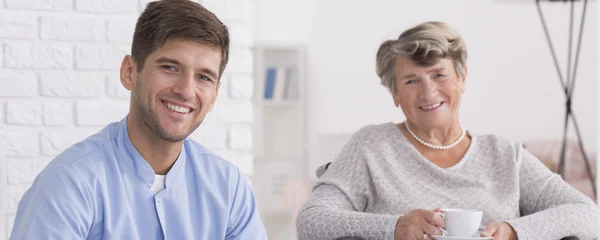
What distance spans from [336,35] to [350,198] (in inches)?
180

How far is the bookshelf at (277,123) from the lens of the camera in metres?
6.63

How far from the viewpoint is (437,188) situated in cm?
212

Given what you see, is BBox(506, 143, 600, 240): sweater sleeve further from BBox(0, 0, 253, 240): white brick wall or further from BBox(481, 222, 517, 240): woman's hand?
BBox(0, 0, 253, 240): white brick wall

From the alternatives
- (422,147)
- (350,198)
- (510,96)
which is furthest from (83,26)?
(510,96)

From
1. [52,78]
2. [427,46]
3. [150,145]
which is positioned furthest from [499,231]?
[52,78]

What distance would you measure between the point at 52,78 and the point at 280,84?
4.60m

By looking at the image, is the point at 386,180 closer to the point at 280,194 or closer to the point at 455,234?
the point at 455,234

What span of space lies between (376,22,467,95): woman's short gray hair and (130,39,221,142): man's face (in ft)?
2.60

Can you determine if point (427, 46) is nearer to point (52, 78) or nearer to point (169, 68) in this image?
point (169, 68)

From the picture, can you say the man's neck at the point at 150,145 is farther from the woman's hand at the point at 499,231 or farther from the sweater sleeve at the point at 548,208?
the sweater sleeve at the point at 548,208

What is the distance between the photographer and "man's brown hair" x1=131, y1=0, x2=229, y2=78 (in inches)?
58.9

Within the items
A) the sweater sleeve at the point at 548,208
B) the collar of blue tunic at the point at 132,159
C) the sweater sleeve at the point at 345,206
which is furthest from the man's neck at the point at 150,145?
the sweater sleeve at the point at 548,208

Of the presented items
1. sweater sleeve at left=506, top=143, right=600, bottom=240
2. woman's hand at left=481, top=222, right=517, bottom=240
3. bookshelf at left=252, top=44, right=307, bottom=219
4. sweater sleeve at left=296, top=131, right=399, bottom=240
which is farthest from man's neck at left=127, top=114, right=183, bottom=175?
bookshelf at left=252, top=44, right=307, bottom=219

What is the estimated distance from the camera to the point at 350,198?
6.93ft
